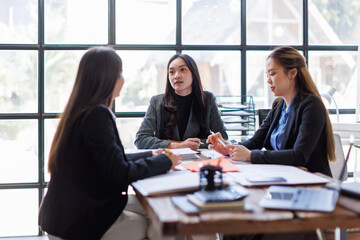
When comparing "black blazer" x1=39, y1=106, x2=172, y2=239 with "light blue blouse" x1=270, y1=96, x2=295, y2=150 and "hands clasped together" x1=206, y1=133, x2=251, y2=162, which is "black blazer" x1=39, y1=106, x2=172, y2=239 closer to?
"hands clasped together" x1=206, y1=133, x2=251, y2=162

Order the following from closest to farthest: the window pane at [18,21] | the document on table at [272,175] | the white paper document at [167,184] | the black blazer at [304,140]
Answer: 1. the white paper document at [167,184]
2. the document on table at [272,175]
3. the black blazer at [304,140]
4. the window pane at [18,21]

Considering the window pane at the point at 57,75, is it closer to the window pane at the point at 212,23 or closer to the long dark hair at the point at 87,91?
the window pane at the point at 212,23

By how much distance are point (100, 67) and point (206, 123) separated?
1.40 m

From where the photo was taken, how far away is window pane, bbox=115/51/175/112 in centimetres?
373

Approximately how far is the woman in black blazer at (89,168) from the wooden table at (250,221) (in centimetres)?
37

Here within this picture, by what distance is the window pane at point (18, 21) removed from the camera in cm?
357

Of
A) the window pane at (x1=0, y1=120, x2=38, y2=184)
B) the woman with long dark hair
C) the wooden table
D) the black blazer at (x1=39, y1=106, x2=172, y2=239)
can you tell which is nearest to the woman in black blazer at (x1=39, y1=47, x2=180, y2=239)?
the black blazer at (x1=39, y1=106, x2=172, y2=239)

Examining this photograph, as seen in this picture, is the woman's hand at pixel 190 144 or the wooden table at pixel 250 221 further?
the woman's hand at pixel 190 144

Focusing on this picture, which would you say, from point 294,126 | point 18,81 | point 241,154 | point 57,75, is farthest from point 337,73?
point 18,81

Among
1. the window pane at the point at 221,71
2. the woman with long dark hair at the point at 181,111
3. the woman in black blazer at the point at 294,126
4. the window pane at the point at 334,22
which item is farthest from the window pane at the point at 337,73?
the woman in black blazer at the point at 294,126

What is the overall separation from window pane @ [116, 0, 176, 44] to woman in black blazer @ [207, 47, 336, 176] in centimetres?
174

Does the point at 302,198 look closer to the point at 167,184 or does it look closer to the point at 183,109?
the point at 167,184

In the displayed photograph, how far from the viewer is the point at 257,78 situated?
12.8 ft

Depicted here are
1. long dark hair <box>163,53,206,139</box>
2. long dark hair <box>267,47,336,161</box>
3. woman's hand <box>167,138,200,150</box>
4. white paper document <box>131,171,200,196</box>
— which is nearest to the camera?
white paper document <box>131,171,200,196</box>
